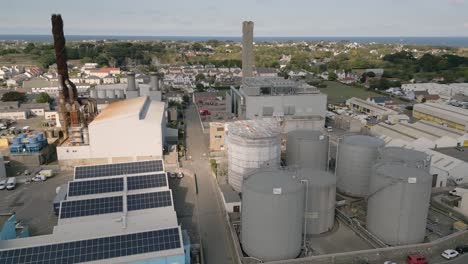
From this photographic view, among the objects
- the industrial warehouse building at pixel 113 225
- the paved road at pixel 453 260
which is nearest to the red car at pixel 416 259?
the paved road at pixel 453 260

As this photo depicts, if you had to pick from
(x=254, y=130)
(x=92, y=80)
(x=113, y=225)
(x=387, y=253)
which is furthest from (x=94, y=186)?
(x=92, y=80)

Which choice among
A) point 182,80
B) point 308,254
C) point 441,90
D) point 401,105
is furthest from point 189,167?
point 441,90

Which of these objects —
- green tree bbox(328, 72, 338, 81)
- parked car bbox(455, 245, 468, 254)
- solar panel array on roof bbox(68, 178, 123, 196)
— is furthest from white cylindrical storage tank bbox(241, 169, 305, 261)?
green tree bbox(328, 72, 338, 81)

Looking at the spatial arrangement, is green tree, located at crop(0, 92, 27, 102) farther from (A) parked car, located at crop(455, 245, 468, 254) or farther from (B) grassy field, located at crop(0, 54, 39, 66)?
(A) parked car, located at crop(455, 245, 468, 254)

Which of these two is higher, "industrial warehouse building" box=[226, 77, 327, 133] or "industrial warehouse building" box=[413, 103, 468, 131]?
"industrial warehouse building" box=[226, 77, 327, 133]

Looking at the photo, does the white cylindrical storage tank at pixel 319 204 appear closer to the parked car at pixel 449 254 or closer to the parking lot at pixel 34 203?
the parked car at pixel 449 254

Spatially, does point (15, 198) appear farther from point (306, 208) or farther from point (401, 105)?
point (401, 105)

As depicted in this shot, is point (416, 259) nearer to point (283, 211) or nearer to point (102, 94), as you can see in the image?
point (283, 211)
